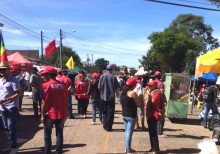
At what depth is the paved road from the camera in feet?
29.4

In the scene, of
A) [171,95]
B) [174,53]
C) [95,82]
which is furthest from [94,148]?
[174,53]

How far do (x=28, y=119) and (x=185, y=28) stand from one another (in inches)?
2337

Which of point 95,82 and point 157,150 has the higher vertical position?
point 95,82

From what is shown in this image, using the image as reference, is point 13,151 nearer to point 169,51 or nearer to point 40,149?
point 40,149

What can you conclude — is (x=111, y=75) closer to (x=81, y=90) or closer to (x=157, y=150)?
(x=81, y=90)

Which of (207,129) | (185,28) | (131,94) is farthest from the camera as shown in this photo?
(185,28)

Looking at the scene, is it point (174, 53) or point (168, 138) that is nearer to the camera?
point (168, 138)

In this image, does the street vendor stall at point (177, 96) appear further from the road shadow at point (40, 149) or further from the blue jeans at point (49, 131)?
the blue jeans at point (49, 131)

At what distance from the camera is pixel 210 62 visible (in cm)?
1109

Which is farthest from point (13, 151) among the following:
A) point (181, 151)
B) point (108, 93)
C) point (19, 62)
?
point (19, 62)

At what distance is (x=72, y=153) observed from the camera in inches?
331

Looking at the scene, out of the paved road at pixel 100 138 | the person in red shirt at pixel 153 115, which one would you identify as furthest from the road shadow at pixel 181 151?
the person in red shirt at pixel 153 115

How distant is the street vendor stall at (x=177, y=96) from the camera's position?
1440 centimetres

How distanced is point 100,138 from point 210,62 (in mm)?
3758
